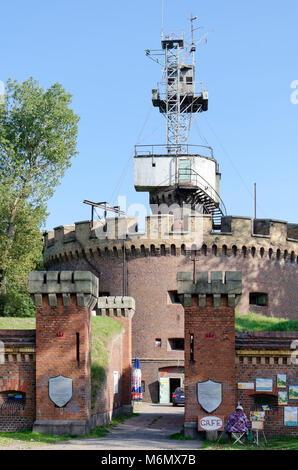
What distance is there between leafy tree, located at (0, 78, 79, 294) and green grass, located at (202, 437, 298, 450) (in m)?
22.2

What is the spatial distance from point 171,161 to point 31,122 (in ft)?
32.1

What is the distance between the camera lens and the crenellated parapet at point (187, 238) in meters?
40.0

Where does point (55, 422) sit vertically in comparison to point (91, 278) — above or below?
below

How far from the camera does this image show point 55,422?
67.3 feet

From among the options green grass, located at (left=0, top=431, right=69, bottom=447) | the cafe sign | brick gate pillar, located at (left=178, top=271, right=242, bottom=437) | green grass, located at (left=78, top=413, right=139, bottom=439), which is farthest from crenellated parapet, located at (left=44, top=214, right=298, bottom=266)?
green grass, located at (left=0, top=431, right=69, bottom=447)

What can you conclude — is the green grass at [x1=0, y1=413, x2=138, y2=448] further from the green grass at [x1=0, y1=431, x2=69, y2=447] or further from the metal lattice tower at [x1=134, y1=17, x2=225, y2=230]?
the metal lattice tower at [x1=134, y1=17, x2=225, y2=230]

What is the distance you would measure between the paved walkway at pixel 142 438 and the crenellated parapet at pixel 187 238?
12019mm

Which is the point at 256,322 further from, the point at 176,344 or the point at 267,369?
the point at 267,369

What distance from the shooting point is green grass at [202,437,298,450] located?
58.9 ft

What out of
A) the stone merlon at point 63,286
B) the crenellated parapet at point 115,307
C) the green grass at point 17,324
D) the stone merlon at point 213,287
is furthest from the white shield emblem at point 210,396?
the green grass at point 17,324

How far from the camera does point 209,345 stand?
20438 mm

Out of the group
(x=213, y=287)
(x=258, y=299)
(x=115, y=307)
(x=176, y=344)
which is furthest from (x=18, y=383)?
(x=258, y=299)

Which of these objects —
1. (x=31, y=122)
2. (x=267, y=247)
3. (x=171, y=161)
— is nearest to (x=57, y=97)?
(x=31, y=122)
